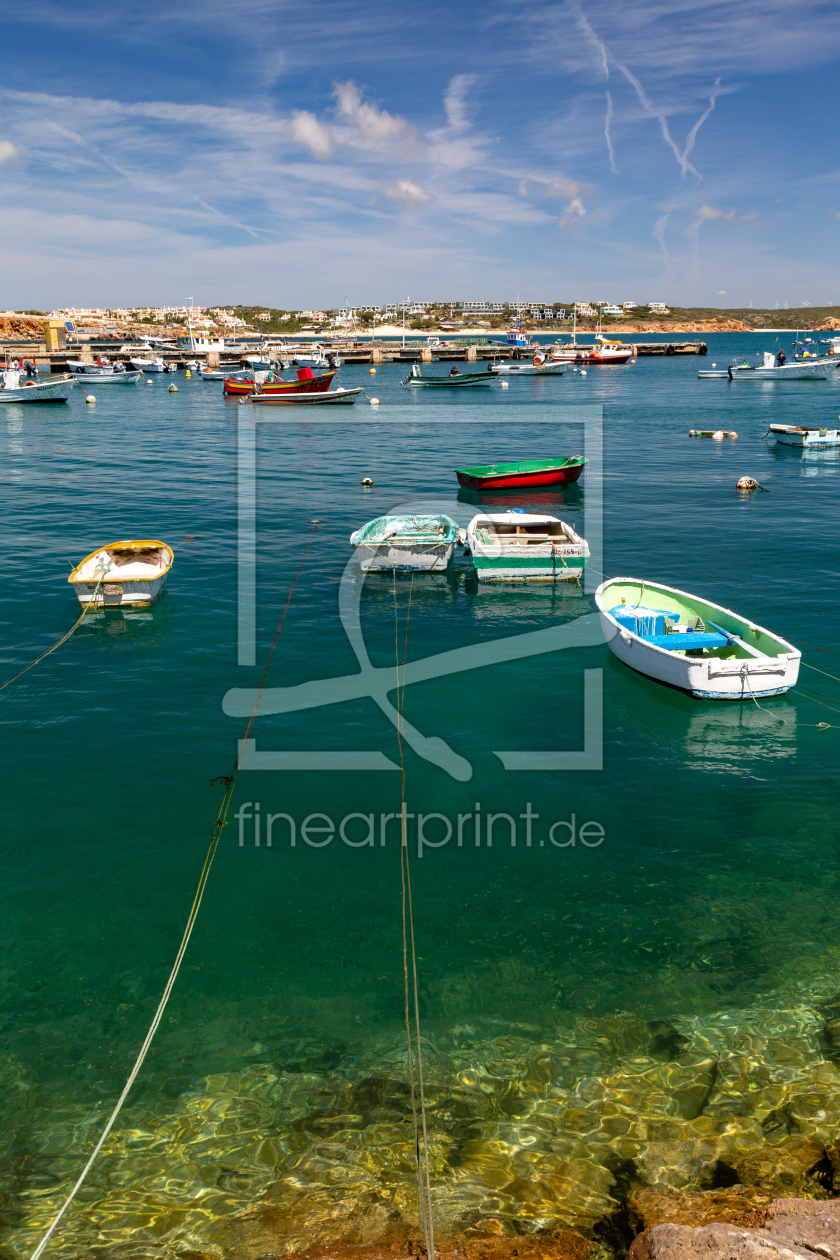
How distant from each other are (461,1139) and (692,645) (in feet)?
44.2

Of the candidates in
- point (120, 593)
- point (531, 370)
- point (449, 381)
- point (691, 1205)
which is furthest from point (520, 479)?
point (531, 370)

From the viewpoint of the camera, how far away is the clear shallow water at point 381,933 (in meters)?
7.80

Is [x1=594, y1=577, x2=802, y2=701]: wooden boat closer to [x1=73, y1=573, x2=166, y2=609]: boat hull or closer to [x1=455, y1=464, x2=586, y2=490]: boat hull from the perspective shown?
[x1=73, y1=573, x2=166, y2=609]: boat hull

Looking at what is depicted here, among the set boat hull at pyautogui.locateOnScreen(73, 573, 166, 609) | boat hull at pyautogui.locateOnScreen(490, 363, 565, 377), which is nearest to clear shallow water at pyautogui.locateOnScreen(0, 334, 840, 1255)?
boat hull at pyautogui.locateOnScreen(73, 573, 166, 609)

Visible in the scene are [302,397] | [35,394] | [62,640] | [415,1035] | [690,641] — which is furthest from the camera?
[35,394]

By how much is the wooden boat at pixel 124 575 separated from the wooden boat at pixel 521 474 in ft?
62.5

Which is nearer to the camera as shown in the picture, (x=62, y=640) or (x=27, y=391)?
(x=62, y=640)

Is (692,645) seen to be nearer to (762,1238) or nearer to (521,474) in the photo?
(762,1238)

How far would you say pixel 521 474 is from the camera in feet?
130

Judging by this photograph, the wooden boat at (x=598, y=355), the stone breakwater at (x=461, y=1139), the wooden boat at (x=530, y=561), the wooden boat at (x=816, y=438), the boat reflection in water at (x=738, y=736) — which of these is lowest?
the stone breakwater at (x=461, y=1139)

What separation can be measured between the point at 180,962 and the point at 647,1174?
6.45 metres

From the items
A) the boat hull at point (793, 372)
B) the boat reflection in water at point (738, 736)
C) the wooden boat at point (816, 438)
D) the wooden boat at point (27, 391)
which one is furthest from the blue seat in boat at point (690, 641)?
the boat hull at point (793, 372)

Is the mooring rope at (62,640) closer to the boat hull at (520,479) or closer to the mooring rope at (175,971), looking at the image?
the mooring rope at (175,971)

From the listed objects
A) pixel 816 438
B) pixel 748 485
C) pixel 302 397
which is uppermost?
pixel 302 397
